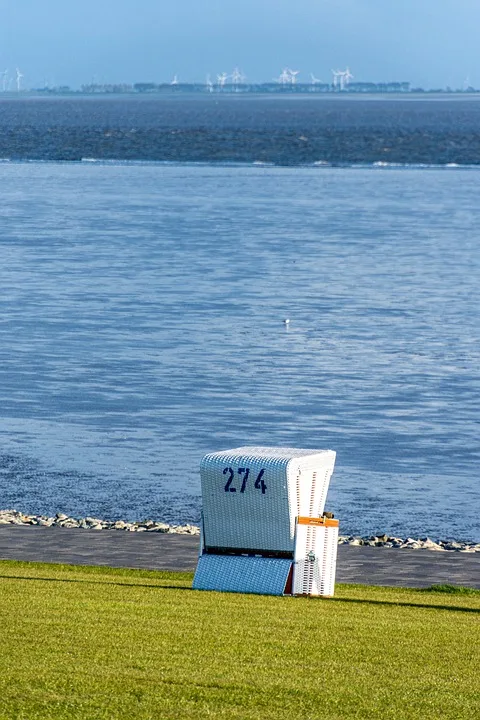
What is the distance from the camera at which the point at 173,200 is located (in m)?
67.3

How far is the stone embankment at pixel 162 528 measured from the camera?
607 inches

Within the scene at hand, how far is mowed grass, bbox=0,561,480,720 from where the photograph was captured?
7.65m

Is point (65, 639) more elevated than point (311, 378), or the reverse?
point (65, 639)

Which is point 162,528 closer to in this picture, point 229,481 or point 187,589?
point 187,589

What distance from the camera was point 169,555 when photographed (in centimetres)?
1402

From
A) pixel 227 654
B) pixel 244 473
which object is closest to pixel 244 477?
pixel 244 473

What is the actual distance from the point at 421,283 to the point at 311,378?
47.7 ft

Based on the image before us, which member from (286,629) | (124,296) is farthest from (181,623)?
(124,296)

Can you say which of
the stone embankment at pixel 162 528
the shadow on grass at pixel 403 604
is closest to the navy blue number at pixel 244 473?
the shadow on grass at pixel 403 604

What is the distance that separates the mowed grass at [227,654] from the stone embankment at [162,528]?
3.49 metres

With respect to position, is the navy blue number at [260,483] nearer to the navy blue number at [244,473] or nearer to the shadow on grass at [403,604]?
the navy blue number at [244,473]

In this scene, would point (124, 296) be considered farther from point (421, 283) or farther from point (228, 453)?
point (228, 453)

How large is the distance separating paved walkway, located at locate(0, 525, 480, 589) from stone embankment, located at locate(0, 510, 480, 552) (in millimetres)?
557

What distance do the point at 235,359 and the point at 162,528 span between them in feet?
38.2
